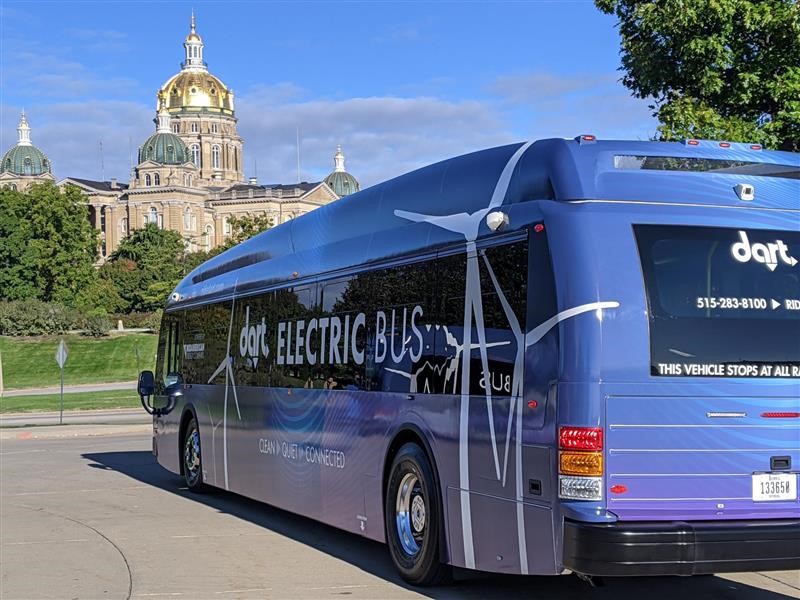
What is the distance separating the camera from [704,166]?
750 cm

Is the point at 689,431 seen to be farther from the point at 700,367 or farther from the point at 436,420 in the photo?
the point at 436,420

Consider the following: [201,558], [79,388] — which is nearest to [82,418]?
[79,388]

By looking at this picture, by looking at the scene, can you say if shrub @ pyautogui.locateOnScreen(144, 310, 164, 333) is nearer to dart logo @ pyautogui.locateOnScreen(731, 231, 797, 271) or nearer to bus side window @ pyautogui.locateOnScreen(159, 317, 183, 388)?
bus side window @ pyautogui.locateOnScreen(159, 317, 183, 388)

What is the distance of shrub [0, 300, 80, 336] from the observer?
88938 millimetres

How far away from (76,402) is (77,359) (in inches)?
1406

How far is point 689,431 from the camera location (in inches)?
268

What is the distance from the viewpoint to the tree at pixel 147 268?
4611 inches

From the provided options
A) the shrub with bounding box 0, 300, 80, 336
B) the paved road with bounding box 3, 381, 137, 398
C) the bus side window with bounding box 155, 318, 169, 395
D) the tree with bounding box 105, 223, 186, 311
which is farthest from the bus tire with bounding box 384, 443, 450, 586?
the tree with bounding box 105, 223, 186, 311

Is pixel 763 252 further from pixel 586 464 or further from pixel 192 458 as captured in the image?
pixel 192 458

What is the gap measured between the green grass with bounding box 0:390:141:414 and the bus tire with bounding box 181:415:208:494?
26.5 meters

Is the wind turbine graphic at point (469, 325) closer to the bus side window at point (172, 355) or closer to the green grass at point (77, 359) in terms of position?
the bus side window at point (172, 355)

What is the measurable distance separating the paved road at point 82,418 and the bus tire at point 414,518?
948 inches

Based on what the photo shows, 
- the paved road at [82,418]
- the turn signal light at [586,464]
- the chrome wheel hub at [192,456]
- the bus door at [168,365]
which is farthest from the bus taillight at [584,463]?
the paved road at [82,418]

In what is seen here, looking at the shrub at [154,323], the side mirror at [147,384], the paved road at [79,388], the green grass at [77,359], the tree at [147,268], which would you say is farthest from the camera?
the tree at [147,268]
